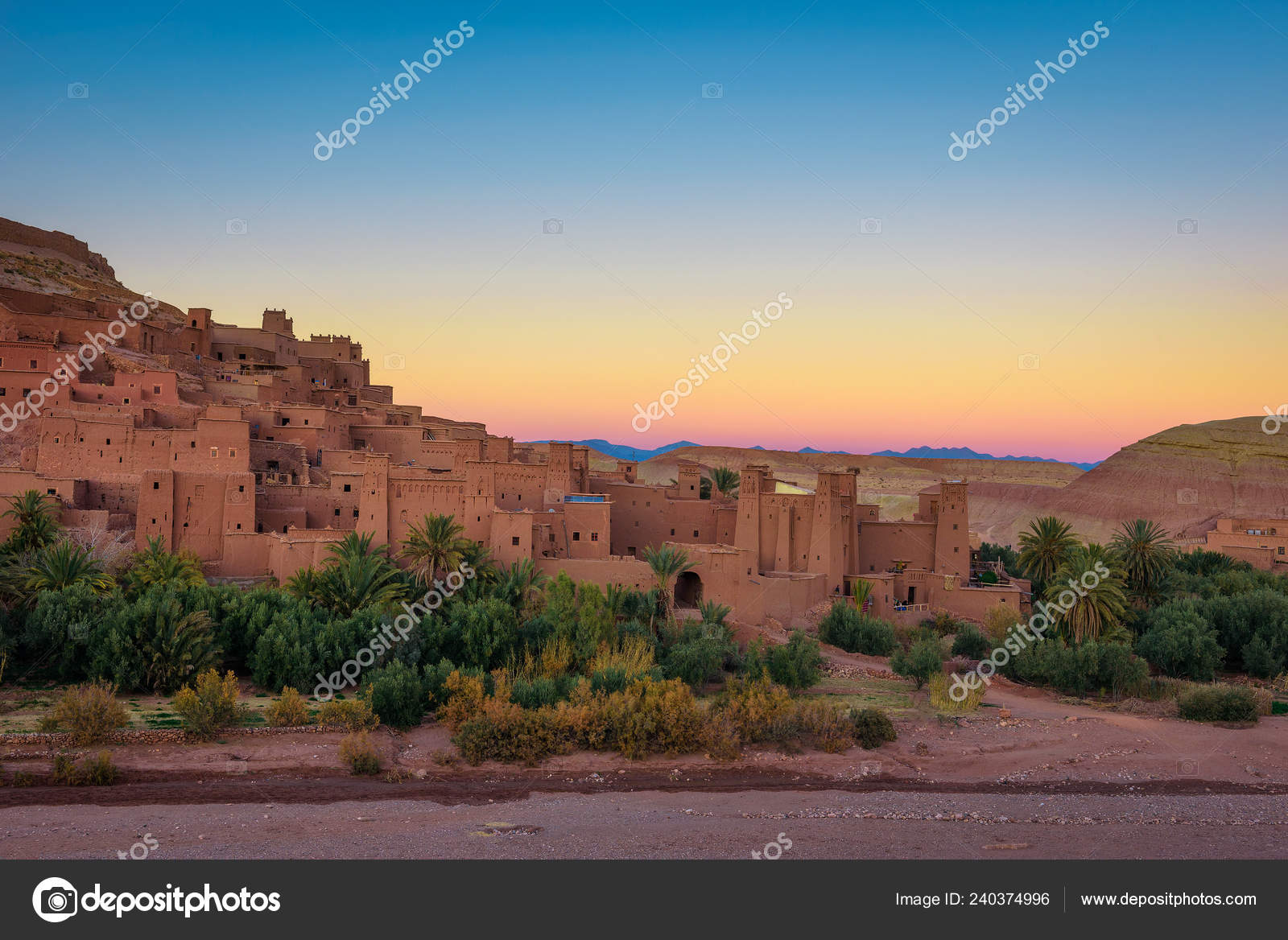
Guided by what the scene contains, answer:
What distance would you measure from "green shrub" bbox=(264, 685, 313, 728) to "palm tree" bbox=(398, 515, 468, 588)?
6348 millimetres

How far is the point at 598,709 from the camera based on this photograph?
68.7 ft

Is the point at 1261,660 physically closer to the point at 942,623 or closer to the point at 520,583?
the point at 942,623

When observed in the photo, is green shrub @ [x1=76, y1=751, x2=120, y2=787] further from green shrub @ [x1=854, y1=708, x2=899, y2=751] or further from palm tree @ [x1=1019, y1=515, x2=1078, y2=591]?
palm tree @ [x1=1019, y1=515, x2=1078, y2=591]

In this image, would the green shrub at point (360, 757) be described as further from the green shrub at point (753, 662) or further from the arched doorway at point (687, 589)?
the arched doorway at point (687, 589)

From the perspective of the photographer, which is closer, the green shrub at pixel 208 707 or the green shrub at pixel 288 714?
the green shrub at pixel 208 707

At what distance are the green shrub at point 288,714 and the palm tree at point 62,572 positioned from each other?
22.1ft

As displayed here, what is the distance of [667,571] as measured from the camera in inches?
1121

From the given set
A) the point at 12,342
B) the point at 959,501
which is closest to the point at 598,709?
the point at 959,501

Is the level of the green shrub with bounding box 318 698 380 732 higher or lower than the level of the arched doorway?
lower

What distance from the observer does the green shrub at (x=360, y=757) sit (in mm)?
19016

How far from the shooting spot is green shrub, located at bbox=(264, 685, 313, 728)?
2064cm

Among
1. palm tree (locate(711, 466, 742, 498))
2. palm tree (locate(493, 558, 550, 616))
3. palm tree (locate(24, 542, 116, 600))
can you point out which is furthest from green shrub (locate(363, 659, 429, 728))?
palm tree (locate(711, 466, 742, 498))

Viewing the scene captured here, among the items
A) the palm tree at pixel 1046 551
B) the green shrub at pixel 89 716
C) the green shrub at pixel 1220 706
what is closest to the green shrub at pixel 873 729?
the green shrub at pixel 1220 706
